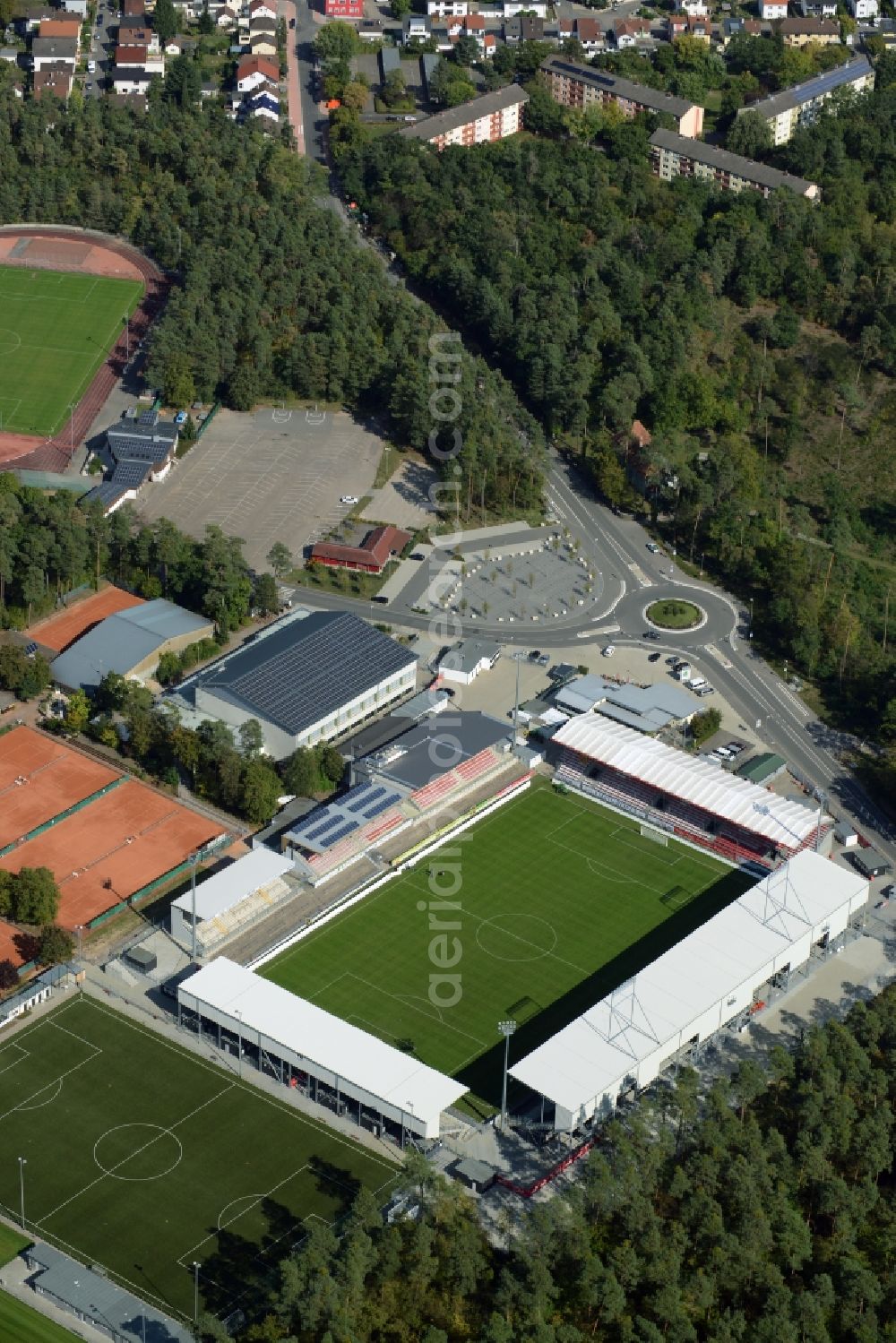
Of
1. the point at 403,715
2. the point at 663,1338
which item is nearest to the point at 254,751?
the point at 403,715

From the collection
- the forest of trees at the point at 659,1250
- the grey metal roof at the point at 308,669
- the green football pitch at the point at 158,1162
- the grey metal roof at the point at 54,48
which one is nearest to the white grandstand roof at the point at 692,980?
the forest of trees at the point at 659,1250

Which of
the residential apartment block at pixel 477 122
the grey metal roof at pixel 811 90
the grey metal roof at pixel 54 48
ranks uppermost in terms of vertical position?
the grey metal roof at pixel 54 48

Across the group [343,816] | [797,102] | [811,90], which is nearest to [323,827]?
[343,816]

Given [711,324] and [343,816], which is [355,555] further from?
[711,324]

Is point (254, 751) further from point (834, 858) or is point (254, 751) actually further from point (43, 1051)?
point (834, 858)

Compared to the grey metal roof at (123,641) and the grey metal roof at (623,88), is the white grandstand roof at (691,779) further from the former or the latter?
the grey metal roof at (623,88)

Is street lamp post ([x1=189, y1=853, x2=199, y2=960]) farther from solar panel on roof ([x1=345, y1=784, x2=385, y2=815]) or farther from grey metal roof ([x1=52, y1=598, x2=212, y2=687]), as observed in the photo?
grey metal roof ([x1=52, y1=598, x2=212, y2=687])
